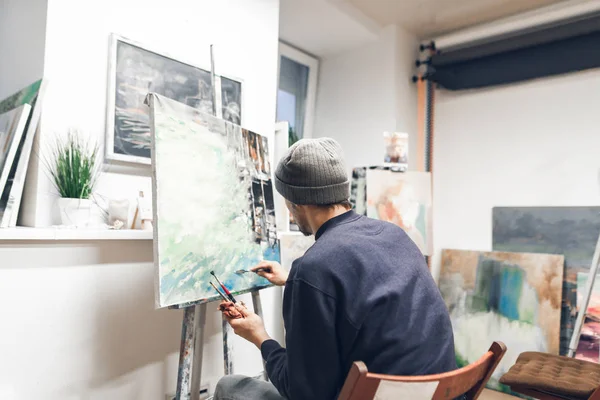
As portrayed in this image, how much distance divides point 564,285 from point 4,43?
300 centimetres

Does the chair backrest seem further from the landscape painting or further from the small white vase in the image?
the landscape painting

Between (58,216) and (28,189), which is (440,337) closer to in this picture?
(58,216)

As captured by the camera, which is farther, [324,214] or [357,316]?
[324,214]

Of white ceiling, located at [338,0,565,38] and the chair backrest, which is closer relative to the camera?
the chair backrest

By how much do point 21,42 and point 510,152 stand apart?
2.67 m

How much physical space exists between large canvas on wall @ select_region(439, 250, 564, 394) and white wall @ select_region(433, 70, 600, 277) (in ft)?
0.63

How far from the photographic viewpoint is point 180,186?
4.21 ft

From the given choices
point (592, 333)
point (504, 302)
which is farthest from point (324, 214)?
point (592, 333)

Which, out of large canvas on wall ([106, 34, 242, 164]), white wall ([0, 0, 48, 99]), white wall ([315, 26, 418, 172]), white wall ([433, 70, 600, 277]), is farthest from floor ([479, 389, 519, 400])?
white wall ([0, 0, 48, 99])

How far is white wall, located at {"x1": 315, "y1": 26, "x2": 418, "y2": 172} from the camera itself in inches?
113

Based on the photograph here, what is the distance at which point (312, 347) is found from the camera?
91 cm

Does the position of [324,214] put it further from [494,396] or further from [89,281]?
[494,396]

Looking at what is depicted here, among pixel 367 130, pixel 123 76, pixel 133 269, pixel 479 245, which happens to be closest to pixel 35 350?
pixel 133 269

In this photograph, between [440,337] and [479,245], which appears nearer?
[440,337]
